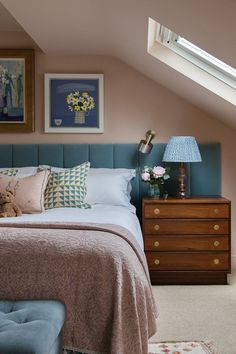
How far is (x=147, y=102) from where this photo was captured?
15.6 ft

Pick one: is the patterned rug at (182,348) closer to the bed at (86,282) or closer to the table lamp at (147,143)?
the bed at (86,282)

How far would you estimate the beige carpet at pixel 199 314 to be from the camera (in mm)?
3025

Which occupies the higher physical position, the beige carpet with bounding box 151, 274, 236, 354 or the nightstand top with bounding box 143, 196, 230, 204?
the nightstand top with bounding box 143, 196, 230, 204

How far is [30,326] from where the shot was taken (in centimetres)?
193

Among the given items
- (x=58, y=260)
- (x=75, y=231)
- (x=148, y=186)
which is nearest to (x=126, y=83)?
(x=148, y=186)

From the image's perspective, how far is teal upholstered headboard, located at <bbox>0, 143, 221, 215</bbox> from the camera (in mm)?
4707

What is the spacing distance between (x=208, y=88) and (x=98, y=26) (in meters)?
0.97

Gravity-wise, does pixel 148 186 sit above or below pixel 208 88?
below

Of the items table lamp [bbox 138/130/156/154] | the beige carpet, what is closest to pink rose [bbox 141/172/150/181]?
table lamp [bbox 138/130/156/154]

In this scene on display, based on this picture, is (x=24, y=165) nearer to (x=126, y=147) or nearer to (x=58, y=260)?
(x=126, y=147)

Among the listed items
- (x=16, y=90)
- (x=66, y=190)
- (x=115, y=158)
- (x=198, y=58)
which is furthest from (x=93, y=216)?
(x=16, y=90)

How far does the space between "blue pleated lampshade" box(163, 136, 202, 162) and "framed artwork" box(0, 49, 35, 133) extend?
133 cm

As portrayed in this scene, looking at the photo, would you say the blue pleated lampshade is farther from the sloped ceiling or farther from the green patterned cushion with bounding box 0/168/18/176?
the green patterned cushion with bounding box 0/168/18/176

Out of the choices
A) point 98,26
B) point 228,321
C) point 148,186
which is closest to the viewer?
point 228,321
